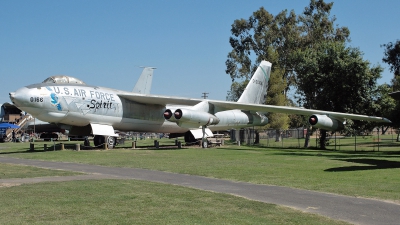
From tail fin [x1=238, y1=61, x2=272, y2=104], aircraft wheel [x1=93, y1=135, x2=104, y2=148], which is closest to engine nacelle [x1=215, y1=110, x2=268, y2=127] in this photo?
tail fin [x1=238, y1=61, x2=272, y2=104]

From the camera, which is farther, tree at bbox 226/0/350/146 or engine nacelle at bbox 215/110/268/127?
tree at bbox 226/0/350/146

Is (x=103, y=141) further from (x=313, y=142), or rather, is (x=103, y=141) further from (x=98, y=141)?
(x=313, y=142)

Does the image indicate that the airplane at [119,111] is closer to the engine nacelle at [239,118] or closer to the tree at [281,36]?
the engine nacelle at [239,118]

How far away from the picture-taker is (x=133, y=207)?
9820 millimetres

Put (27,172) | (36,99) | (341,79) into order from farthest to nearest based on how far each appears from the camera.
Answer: (341,79) → (36,99) → (27,172)

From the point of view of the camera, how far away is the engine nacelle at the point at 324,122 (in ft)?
99.2

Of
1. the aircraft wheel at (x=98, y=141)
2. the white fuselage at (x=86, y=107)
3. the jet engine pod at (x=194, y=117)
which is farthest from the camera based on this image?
the aircraft wheel at (x=98, y=141)

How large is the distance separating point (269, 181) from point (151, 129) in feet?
74.0

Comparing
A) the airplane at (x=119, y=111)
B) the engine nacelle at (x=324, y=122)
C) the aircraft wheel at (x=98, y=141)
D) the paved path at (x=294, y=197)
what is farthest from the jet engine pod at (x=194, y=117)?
the paved path at (x=294, y=197)

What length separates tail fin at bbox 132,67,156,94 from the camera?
41747 millimetres

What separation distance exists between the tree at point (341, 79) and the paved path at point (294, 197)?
84.8 feet

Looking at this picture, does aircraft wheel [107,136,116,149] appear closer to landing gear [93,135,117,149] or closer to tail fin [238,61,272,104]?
landing gear [93,135,117,149]

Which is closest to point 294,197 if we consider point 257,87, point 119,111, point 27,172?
point 27,172

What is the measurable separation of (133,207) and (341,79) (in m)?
32.6
